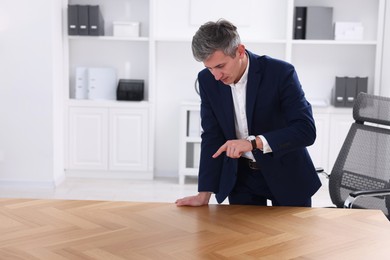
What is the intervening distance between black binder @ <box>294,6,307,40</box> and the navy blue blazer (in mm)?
3524

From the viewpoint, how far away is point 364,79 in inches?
249

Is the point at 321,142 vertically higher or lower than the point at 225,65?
lower

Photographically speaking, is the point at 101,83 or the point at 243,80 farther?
the point at 101,83

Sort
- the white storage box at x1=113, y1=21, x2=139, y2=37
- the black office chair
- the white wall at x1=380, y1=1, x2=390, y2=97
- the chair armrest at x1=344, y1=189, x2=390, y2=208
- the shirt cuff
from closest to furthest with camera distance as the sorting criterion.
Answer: the shirt cuff < the chair armrest at x1=344, y1=189, x2=390, y2=208 < the black office chair < the white wall at x1=380, y1=1, x2=390, y2=97 < the white storage box at x1=113, y1=21, x2=139, y2=37

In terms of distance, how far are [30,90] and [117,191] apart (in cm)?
122

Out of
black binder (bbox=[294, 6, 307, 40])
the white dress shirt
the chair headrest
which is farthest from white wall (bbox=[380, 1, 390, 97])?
the white dress shirt

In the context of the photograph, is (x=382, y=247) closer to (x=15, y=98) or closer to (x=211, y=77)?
(x=211, y=77)

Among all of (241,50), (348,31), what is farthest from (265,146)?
(348,31)

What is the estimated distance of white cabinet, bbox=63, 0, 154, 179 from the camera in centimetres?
647

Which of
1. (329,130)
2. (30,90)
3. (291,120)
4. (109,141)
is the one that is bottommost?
(109,141)

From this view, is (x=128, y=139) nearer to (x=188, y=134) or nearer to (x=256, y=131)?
(x=188, y=134)

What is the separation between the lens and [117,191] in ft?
20.0

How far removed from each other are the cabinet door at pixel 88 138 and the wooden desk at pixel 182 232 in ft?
12.0

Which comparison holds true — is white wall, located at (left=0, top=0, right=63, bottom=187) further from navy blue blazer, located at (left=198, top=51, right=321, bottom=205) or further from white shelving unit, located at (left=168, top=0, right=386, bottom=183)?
navy blue blazer, located at (left=198, top=51, right=321, bottom=205)
